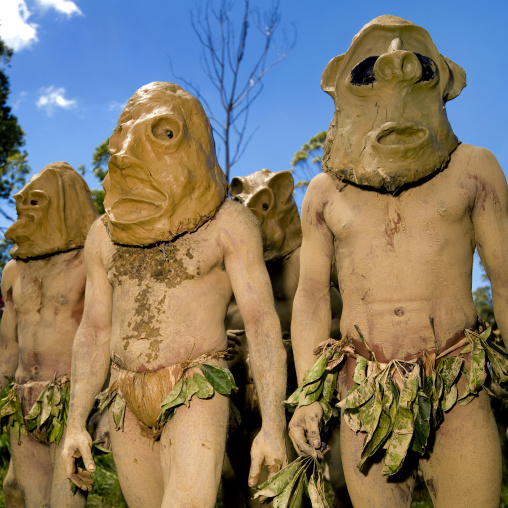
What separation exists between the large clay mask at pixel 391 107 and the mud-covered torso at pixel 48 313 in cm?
236

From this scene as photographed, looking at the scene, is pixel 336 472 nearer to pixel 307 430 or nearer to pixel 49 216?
pixel 307 430

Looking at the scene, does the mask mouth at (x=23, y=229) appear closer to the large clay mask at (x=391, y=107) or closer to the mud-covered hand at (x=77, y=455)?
the mud-covered hand at (x=77, y=455)

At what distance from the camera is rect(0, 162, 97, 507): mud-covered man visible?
4.85 meters

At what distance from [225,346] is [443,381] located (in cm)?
107

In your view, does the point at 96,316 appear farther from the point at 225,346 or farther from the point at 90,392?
the point at 225,346

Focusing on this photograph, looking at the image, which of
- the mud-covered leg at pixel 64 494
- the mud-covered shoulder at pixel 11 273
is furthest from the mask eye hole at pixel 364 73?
the mud-covered shoulder at pixel 11 273

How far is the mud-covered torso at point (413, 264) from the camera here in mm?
3156

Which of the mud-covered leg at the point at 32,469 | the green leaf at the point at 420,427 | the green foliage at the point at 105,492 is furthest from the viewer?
the green foliage at the point at 105,492

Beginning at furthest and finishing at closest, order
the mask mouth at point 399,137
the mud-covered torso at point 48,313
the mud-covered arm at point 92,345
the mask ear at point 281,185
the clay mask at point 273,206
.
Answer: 1. the mask ear at point 281,185
2. the clay mask at point 273,206
3. the mud-covered torso at point 48,313
4. the mud-covered arm at point 92,345
5. the mask mouth at point 399,137

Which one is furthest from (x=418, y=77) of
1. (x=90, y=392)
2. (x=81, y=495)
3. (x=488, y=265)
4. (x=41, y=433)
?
(x=41, y=433)

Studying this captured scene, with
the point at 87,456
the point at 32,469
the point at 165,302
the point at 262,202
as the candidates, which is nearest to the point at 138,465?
the point at 87,456

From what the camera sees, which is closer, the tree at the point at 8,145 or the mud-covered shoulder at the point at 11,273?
the mud-covered shoulder at the point at 11,273

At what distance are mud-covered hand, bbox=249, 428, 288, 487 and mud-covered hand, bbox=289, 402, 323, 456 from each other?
8 centimetres

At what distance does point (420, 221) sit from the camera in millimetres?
3219
